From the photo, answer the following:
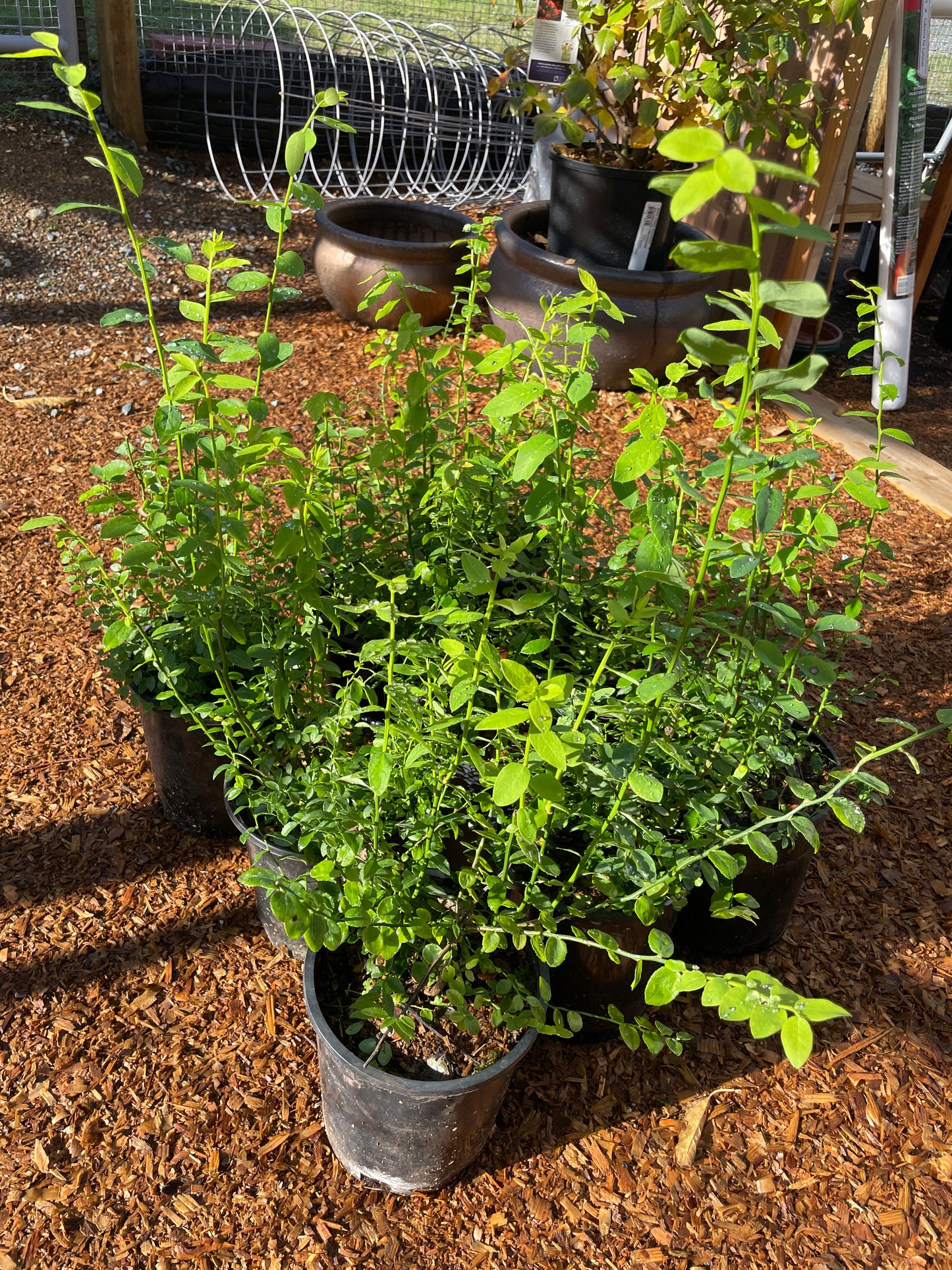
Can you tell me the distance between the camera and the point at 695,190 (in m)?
0.70

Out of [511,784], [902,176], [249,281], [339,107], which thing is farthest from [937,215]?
[511,784]

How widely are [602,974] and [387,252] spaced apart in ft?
11.2

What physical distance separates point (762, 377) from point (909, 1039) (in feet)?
5.32

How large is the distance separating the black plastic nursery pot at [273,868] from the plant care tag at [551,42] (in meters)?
3.98

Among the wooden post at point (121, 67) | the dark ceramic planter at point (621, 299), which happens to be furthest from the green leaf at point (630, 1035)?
the wooden post at point (121, 67)

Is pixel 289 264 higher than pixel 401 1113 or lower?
higher

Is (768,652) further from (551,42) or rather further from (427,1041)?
(551,42)

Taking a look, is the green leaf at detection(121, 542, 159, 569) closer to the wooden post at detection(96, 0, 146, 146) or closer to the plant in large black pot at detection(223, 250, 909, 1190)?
the plant in large black pot at detection(223, 250, 909, 1190)

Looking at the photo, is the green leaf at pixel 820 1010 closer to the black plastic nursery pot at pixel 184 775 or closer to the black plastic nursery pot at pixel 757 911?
the black plastic nursery pot at pixel 757 911

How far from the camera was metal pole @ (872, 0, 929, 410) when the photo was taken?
391 cm

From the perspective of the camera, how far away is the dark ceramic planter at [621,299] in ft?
12.6

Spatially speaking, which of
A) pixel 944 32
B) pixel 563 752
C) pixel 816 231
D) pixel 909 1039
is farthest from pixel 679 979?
pixel 944 32

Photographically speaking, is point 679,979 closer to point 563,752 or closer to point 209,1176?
point 563,752

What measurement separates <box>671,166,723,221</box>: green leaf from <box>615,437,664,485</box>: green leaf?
17.6 inches
